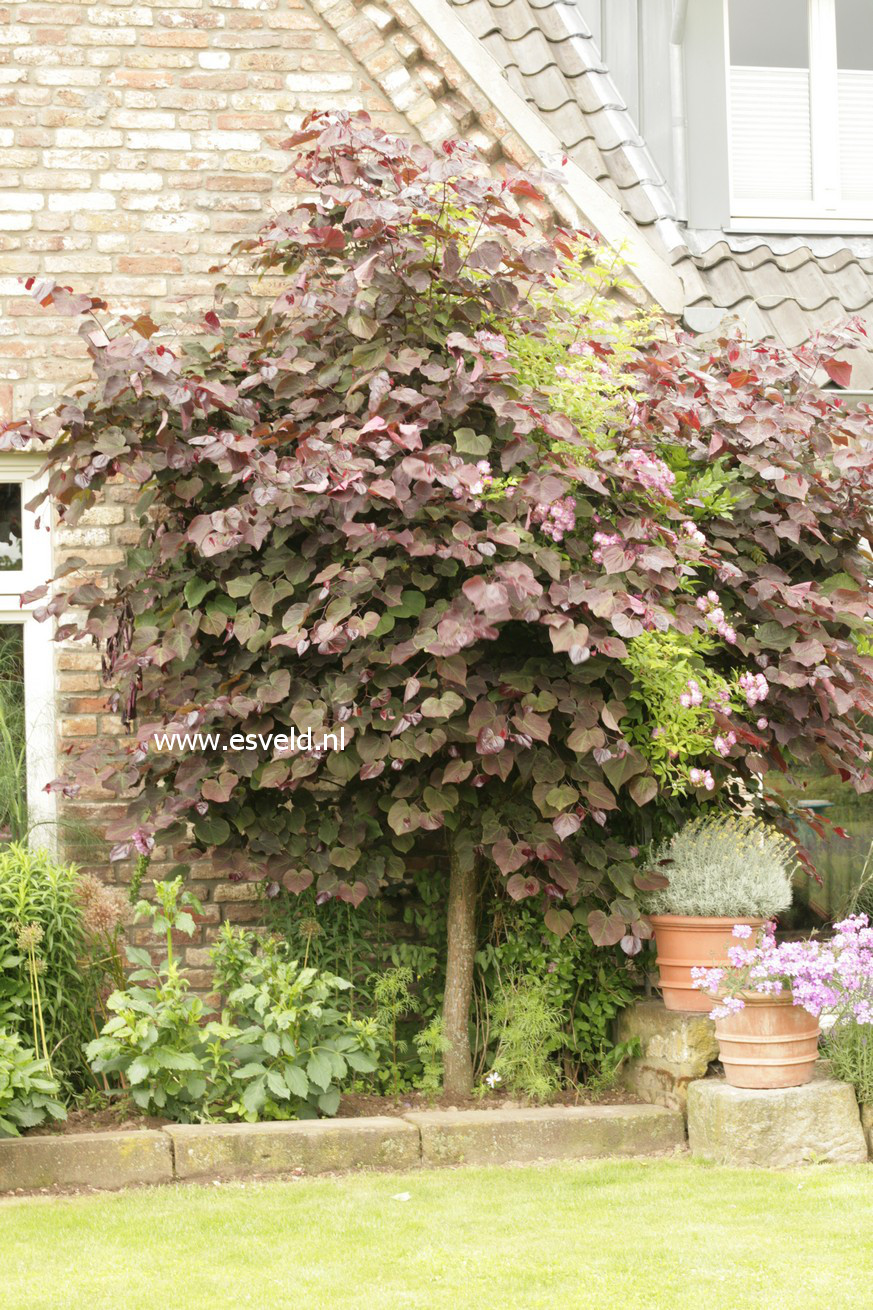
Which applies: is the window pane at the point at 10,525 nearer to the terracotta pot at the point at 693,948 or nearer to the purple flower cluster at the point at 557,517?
the purple flower cluster at the point at 557,517

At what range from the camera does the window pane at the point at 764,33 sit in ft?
22.4

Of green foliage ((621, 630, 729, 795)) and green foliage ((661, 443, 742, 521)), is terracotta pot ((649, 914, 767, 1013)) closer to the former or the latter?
green foliage ((621, 630, 729, 795))

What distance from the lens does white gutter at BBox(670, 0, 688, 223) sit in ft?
21.3

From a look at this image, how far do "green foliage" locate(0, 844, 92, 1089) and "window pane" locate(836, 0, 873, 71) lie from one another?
5066 millimetres

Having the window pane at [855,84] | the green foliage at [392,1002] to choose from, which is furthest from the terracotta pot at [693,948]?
the window pane at [855,84]

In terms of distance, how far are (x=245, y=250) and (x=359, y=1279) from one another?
3.39 meters

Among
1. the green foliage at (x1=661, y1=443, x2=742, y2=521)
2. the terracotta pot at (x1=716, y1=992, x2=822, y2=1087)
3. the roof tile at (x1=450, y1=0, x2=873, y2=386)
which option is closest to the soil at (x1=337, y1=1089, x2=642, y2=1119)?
the terracotta pot at (x1=716, y1=992, x2=822, y2=1087)

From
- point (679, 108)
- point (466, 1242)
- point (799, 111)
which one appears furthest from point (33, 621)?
point (799, 111)

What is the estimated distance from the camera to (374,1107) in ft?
16.4

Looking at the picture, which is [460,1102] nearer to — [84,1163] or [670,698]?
[84,1163]

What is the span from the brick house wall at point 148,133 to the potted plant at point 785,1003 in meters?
2.48

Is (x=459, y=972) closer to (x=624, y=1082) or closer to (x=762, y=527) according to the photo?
(x=624, y=1082)

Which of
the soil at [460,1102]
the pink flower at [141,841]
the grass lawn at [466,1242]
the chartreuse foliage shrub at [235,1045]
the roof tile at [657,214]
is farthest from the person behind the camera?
the roof tile at [657,214]

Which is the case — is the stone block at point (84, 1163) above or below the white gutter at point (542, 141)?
below
